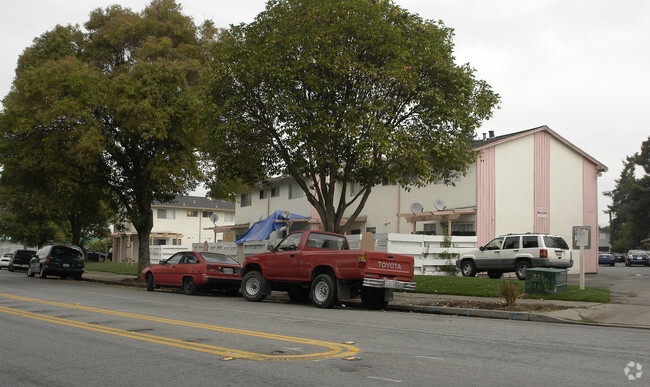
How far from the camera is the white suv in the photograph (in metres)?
22.0

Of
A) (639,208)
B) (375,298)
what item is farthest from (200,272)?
(639,208)

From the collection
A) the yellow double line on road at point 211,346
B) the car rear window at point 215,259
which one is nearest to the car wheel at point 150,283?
the car rear window at point 215,259

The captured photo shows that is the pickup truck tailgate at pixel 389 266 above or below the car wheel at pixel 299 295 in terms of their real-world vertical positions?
above

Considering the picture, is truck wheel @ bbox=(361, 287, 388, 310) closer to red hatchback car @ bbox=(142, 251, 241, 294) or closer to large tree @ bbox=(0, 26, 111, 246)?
red hatchback car @ bbox=(142, 251, 241, 294)

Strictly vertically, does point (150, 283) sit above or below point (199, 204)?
below

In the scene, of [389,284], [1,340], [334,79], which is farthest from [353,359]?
[334,79]

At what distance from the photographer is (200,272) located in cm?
1962

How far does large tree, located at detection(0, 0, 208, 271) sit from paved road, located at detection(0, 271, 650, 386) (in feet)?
36.0

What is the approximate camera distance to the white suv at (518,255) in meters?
22.0

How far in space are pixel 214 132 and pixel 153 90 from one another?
16.5 ft

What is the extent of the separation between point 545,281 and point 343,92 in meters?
8.03

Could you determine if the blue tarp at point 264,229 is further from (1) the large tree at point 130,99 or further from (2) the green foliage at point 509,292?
(2) the green foliage at point 509,292

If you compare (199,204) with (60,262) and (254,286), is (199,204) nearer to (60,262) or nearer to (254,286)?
(60,262)

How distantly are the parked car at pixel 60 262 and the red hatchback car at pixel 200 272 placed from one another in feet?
33.4
